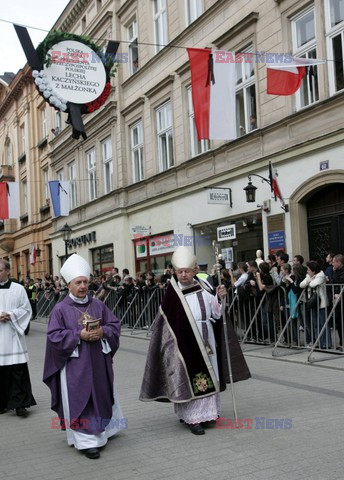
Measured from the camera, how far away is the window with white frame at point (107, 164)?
1008 inches

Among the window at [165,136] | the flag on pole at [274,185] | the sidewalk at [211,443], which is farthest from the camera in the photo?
the window at [165,136]

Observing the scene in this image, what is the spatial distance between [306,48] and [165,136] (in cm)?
785

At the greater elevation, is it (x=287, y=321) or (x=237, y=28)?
(x=237, y=28)

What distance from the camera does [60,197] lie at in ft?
80.4

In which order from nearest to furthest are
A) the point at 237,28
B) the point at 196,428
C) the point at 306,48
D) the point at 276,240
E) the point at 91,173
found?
the point at 196,428 → the point at 306,48 → the point at 276,240 → the point at 237,28 → the point at 91,173

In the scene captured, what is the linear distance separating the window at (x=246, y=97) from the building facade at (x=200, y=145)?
3 cm

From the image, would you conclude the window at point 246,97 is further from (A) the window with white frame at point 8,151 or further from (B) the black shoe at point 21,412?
(A) the window with white frame at point 8,151

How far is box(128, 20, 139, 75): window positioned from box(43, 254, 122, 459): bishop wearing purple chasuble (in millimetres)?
19094

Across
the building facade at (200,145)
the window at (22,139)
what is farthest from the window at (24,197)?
the building facade at (200,145)

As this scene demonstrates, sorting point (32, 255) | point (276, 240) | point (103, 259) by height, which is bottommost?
point (276, 240)

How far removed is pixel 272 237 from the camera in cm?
1488

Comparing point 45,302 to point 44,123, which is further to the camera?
point 44,123

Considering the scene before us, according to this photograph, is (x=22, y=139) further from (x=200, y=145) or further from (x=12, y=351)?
(x=12, y=351)

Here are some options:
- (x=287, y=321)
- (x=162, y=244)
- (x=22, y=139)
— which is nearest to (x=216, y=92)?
(x=287, y=321)
